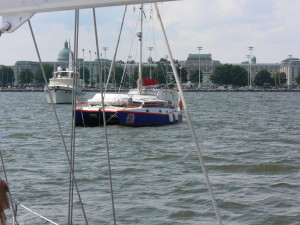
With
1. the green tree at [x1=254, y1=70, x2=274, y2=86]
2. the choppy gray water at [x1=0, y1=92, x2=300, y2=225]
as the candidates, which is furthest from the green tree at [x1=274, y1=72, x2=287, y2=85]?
the choppy gray water at [x1=0, y1=92, x2=300, y2=225]

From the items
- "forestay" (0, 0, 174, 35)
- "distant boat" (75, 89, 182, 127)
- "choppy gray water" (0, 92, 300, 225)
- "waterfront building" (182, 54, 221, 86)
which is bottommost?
"choppy gray water" (0, 92, 300, 225)

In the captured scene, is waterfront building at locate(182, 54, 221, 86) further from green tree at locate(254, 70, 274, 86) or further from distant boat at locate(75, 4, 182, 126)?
distant boat at locate(75, 4, 182, 126)

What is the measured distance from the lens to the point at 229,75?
164625 millimetres

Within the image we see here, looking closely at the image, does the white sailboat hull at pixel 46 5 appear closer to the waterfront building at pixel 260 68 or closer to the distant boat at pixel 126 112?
the distant boat at pixel 126 112

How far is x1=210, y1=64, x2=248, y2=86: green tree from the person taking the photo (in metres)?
165

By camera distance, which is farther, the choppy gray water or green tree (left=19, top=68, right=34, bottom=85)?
green tree (left=19, top=68, right=34, bottom=85)

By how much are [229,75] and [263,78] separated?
10282mm

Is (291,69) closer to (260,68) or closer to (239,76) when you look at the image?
(260,68)

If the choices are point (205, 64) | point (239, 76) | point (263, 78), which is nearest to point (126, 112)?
point (239, 76)

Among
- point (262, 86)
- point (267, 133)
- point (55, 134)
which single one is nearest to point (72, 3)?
point (55, 134)

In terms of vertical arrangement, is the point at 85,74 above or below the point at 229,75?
above

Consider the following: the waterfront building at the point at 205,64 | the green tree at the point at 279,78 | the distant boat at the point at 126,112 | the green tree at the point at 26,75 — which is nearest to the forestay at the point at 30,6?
the distant boat at the point at 126,112

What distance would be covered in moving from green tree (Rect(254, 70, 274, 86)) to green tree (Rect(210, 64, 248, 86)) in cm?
348

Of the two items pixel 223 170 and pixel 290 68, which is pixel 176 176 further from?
pixel 290 68
